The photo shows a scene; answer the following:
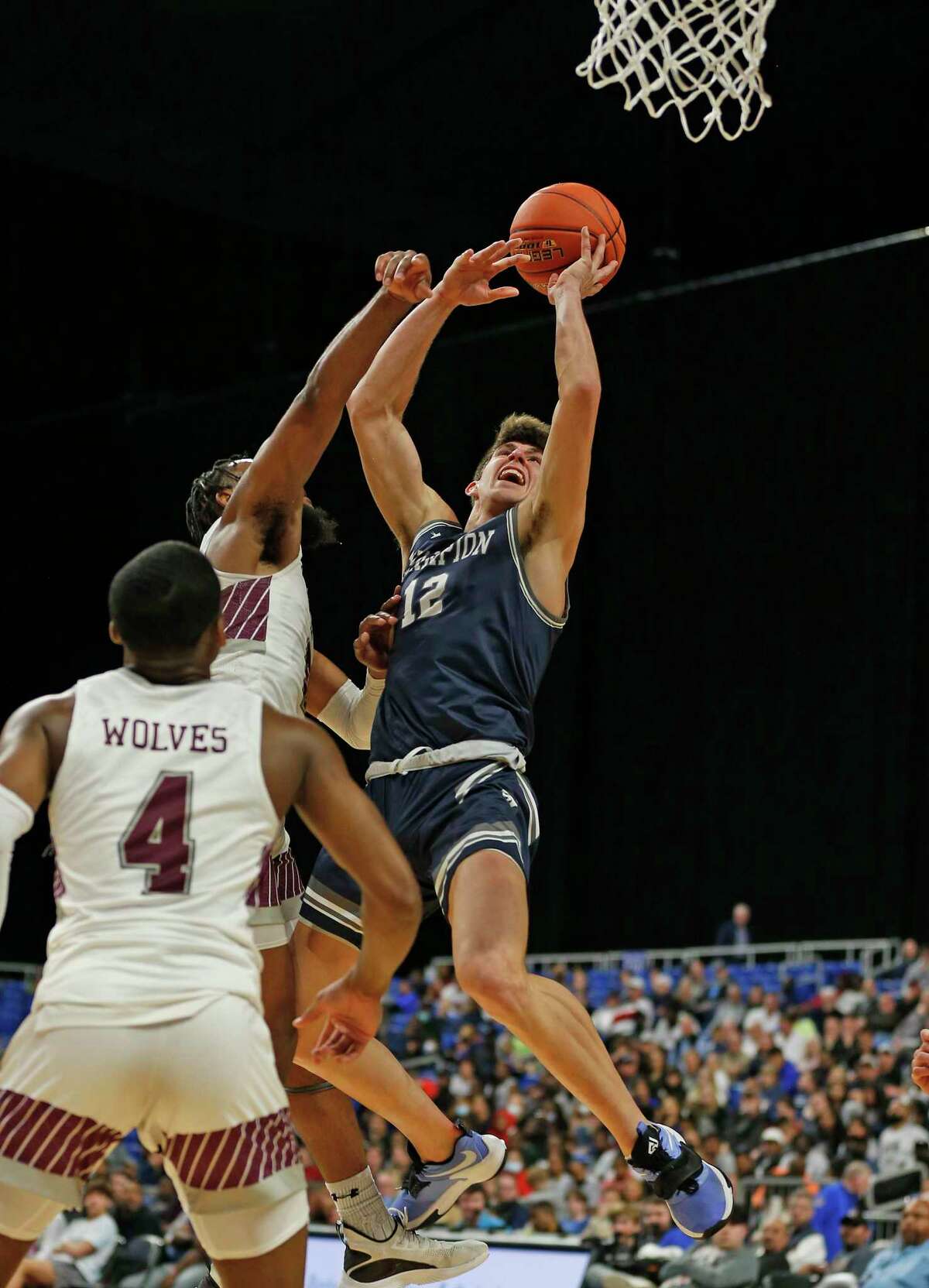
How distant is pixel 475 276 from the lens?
5.68 m

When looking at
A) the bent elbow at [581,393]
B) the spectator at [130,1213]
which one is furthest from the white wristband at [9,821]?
the spectator at [130,1213]

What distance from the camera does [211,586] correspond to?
146 inches

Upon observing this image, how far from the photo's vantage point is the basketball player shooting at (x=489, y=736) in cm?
486

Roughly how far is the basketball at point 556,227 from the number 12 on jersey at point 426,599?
1.12m

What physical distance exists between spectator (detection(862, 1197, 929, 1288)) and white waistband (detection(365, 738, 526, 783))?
514 centimetres

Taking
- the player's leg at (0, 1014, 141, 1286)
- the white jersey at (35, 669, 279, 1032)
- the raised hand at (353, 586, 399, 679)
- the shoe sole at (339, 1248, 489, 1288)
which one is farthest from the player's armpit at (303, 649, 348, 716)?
the player's leg at (0, 1014, 141, 1286)

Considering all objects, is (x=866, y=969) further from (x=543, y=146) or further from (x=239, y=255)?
(x=239, y=255)

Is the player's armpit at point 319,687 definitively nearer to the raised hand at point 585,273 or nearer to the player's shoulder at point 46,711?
the raised hand at point 585,273

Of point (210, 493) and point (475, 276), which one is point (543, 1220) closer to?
point (210, 493)

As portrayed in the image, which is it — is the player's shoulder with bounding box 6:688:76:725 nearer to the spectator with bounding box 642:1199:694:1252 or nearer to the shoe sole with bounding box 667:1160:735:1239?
the shoe sole with bounding box 667:1160:735:1239

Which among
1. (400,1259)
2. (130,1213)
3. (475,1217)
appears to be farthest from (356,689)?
(130,1213)

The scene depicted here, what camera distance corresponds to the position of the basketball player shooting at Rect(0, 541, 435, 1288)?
3.39 meters

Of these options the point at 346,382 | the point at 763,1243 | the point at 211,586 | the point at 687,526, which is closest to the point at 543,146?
the point at 687,526

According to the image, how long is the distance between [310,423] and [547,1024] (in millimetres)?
1840
